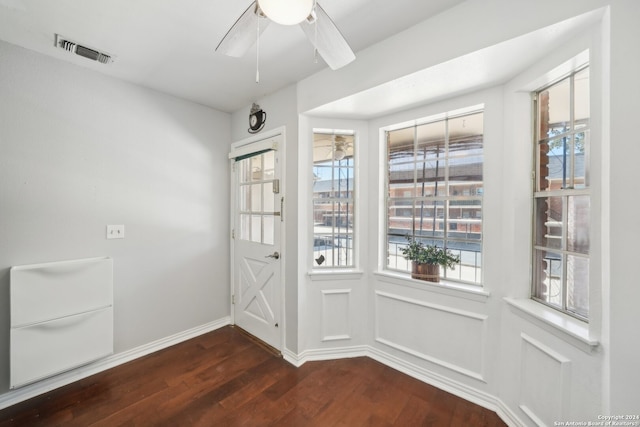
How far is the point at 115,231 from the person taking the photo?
2.06 metres

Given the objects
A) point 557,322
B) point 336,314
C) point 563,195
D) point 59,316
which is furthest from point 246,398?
point 563,195

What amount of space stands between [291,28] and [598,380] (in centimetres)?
240

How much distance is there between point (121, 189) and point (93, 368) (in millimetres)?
1482

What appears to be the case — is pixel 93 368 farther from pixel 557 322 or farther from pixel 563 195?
pixel 563 195

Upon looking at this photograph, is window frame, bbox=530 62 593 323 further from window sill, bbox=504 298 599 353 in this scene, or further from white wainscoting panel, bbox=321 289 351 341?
white wainscoting panel, bbox=321 289 351 341

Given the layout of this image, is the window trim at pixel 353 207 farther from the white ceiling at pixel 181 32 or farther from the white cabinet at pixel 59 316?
the white cabinet at pixel 59 316

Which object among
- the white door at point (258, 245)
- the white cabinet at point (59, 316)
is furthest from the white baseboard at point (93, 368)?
the white door at point (258, 245)

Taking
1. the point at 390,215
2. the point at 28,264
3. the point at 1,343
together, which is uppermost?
the point at 390,215

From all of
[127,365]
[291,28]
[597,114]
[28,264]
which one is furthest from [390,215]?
[28,264]

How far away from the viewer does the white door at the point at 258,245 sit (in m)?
2.33

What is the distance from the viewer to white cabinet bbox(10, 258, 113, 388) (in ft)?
5.22

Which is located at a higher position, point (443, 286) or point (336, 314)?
point (443, 286)

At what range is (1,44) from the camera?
63.1 inches

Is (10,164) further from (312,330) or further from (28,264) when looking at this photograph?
(312,330)
